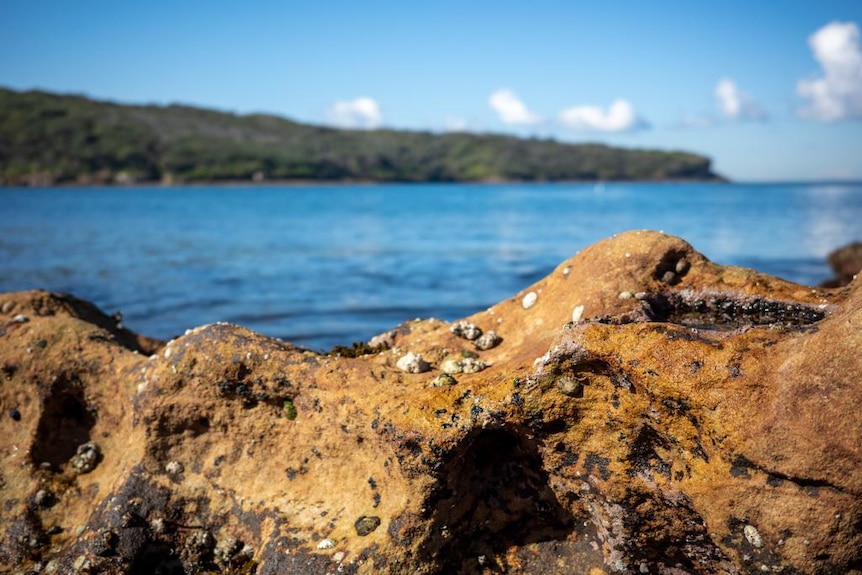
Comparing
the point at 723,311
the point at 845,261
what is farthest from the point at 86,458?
the point at 845,261

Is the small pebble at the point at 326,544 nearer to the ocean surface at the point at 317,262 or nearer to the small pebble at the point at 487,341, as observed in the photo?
the small pebble at the point at 487,341

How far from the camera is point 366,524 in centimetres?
445

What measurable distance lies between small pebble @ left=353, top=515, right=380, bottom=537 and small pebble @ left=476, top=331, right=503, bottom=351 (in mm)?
1733

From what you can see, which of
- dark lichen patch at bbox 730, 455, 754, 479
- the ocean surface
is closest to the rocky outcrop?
dark lichen patch at bbox 730, 455, 754, 479

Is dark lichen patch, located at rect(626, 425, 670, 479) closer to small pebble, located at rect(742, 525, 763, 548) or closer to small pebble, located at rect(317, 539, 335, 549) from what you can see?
small pebble, located at rect(742, 525, 763, 548)

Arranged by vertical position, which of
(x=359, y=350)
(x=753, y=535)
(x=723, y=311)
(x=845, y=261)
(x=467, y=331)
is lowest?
(x=753, y=535)

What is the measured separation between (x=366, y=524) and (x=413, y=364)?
1.25 m

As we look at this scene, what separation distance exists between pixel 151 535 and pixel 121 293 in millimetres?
17903

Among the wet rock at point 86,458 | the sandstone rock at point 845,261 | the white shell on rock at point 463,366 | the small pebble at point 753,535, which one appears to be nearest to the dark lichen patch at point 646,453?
the small pebble at point 753,535

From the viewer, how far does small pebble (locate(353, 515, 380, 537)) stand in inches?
174

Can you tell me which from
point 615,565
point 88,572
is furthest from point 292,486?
point 615,565

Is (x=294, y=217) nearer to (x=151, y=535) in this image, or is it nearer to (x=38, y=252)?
(x=38, y=252)

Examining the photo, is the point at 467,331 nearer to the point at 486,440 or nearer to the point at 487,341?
the point at 487,341

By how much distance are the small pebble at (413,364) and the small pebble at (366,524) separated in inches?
45.4
